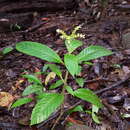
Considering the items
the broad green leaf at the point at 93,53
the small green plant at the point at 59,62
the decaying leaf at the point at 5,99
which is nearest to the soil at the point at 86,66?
the decaying leaf at the point at 5,99

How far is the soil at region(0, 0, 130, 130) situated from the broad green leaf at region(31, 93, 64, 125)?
1.27 feet

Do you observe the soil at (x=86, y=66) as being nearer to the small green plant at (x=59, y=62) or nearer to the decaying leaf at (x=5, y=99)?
the decaying leaf at (x=5, y=99)

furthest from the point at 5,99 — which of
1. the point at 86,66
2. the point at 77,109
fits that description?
the point at 86,66

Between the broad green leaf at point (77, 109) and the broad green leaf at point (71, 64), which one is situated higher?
the broad green leaf at point (71, 64)

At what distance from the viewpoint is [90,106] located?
2303mm

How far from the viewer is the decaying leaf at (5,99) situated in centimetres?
247

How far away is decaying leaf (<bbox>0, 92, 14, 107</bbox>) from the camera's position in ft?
8.09

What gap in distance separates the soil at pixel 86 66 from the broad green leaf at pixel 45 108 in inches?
15.3

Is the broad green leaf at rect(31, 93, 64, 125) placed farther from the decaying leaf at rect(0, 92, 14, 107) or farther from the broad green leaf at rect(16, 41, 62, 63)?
the decaying leaf at rect(0, 92, 14, 107)

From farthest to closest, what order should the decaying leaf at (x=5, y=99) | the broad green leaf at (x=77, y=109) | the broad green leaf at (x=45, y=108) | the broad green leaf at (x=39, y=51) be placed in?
the decaying leaf at (x=5, y=99) → the broad green leaf at (x=77, y=109) → the broad green leaf at (x=39, y=51) → the broad green leaf at (x=45, y=108)

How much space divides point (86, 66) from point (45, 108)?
56.7 inches

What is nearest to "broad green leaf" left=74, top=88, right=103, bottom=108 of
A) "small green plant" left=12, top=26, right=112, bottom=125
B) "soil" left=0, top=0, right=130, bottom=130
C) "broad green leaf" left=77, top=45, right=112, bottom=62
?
"small green plant" left=12, top=26, right=112, bottom=125

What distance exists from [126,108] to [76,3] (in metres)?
3.15

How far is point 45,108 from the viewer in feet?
5.45
